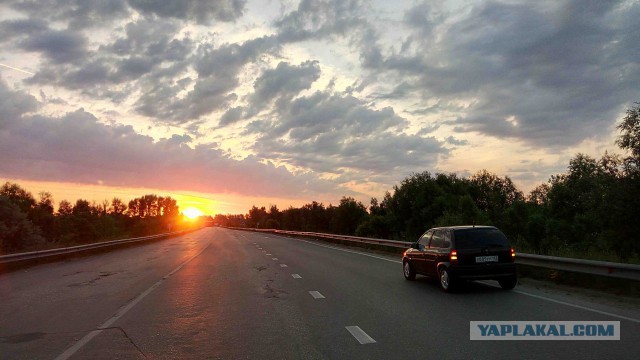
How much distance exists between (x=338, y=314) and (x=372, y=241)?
70.3 feet

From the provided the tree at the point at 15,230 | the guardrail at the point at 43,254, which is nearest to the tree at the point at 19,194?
the tree at the point at 15,230

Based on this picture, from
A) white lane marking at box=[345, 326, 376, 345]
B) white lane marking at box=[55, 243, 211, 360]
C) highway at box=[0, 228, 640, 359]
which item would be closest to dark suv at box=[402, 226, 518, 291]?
highway at box=[0, 228, 640, 359]

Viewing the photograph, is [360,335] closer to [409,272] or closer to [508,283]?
[508,283]

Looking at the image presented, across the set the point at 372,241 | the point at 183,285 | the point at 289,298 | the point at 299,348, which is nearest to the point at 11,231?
the point at 372,241

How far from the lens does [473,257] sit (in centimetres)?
1191

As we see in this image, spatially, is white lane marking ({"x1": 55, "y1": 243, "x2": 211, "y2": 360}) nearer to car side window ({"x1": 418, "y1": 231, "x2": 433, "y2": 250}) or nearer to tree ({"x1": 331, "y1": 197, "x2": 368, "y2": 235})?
car side window ({"x1": 418, "y1": 231, "x2": 433, "y2": 250})

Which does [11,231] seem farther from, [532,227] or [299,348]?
[532,227]

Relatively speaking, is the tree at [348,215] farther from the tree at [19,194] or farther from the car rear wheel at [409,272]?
the car rear wheel at [409,272]

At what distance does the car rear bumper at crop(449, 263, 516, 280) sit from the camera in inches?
464

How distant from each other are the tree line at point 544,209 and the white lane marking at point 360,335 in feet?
32.1

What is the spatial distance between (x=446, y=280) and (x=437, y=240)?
1430mm

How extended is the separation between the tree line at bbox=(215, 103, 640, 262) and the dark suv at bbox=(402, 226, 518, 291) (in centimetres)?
426

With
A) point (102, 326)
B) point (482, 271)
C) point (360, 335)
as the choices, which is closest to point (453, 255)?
point (482, 271)

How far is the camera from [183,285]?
1395 centimetres
